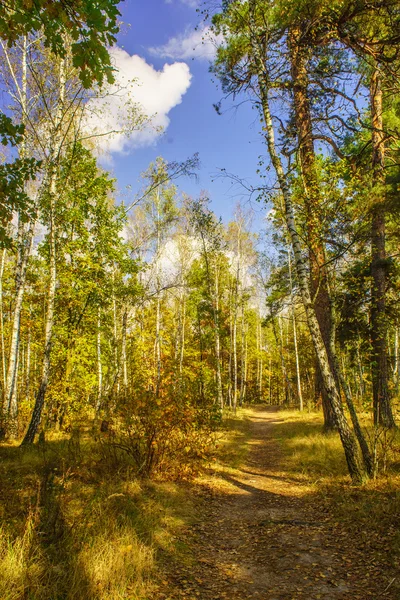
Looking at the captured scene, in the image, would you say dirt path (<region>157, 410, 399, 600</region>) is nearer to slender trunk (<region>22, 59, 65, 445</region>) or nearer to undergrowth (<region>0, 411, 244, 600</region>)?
undergrowth (<region>0, 411, 244, 600</region>)

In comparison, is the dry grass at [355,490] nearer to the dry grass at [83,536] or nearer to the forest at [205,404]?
the forest at [205,404]

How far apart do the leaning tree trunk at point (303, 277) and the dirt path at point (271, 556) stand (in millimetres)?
1219

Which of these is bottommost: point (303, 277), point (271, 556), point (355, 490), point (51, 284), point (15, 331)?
point (271, 556)

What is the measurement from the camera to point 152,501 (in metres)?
5.35

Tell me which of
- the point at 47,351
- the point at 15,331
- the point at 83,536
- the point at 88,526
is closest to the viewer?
the point at 83,536

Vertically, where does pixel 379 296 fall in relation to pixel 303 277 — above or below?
above

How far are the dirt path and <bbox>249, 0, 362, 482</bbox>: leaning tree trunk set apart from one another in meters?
1.22

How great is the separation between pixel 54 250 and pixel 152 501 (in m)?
6.38

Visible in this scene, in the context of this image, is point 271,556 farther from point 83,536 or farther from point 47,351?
point 47,351

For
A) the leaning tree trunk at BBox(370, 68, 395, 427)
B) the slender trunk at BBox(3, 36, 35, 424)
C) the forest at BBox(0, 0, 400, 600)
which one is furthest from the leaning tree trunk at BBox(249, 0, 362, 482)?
the slender trunk at BBox(3, 36, 35, 424)

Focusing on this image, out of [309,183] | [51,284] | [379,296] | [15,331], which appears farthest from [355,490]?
[15,331]

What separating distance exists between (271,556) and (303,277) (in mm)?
4535

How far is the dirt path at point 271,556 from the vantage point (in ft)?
11.2

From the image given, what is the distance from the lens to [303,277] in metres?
6.69
